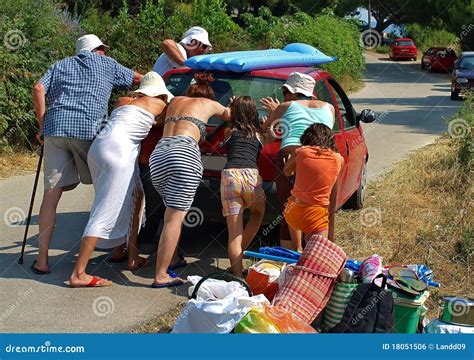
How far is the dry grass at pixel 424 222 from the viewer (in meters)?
7.25

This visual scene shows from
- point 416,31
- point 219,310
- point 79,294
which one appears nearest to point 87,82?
point 79,294

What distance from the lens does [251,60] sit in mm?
7715

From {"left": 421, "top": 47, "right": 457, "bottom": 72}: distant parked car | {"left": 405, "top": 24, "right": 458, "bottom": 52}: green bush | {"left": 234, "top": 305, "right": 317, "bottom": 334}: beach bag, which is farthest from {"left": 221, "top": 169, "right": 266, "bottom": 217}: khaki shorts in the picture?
{"left": 405, "top": 24, "right": 458, "bottom": 52}: green bush

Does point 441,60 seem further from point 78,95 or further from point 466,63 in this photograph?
point 78,95

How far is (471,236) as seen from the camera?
7.49m

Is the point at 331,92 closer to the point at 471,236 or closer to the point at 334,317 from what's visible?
the point at 471,236

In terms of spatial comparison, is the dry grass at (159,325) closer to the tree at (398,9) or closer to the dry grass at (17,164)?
the dry grass at (17,164)

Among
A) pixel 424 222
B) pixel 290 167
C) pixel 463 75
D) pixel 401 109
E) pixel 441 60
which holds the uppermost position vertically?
pixel 290 167

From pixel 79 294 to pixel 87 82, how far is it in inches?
74.6

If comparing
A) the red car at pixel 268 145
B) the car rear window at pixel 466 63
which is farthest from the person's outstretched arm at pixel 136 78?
the car rear window at pixel 466 63

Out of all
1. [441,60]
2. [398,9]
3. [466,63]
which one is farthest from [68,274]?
[398,9]

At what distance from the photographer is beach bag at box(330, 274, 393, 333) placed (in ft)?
16.4

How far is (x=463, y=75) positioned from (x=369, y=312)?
2386cm

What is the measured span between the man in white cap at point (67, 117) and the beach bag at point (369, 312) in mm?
2971
